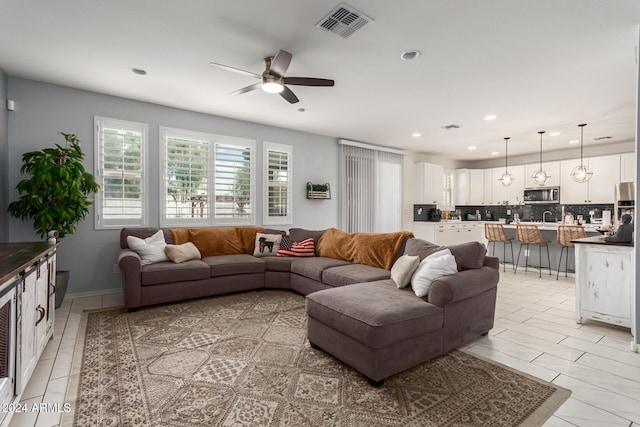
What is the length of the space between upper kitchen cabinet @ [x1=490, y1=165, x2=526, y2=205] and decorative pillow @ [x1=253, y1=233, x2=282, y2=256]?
251 inches

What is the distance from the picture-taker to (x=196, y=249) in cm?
438

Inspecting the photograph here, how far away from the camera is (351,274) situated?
3.61m

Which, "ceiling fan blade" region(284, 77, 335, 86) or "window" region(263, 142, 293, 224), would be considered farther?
"window" region(263, 142, 293, 224)

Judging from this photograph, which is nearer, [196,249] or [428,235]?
[196,249]

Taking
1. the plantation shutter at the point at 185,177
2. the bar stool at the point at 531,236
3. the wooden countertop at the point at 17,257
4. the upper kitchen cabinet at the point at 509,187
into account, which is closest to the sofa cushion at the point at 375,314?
the wooden countertop at the point at 17,257

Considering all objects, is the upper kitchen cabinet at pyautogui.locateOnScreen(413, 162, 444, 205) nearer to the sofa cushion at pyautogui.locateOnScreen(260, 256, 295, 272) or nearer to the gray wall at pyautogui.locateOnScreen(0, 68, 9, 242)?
the sofa cushion at pyautogui.locateOnScreen(260, 256, 295, 272)

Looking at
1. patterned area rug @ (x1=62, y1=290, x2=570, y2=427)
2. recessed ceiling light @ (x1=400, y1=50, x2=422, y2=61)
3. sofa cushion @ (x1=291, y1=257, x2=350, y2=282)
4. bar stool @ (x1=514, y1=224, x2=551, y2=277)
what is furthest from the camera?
bar stool @ (x1=514, y1=224, x2=551, y2=277)

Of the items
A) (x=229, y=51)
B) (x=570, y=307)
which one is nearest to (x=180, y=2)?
(x=229, y=51)

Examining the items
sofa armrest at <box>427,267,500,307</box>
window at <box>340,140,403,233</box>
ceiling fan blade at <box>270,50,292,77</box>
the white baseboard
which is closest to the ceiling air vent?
ceiling fan blade at <box>270,50,292,77</box>

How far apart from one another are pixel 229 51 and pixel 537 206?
8181 millimetres

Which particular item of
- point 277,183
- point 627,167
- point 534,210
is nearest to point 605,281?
point 627,167

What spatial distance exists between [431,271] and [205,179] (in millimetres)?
3886

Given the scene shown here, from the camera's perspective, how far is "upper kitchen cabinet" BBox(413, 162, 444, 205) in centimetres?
794

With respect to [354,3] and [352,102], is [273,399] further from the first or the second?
[352,102]
